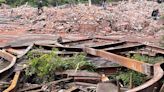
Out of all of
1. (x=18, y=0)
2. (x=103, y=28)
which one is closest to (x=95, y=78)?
(x=103, y=28)

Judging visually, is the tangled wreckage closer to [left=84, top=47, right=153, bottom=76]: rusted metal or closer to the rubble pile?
[left=84, top=47, right=153, bottom=76]: rusted metal

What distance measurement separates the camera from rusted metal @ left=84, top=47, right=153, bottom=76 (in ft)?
19.6

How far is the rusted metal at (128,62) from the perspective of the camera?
5.99m

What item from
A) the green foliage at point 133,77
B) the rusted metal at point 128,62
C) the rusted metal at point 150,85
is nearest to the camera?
the rusted metal at point 150,85

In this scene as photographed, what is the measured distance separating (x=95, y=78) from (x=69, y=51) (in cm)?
281

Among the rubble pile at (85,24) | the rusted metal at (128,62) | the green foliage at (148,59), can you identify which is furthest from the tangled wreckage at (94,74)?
the rubble pile at (85,24)

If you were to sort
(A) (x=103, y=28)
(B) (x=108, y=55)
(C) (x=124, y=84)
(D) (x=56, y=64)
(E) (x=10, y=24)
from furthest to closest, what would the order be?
(E) (x=10, y=24)
(A) (x=103, y=28)
(B) (x=108, y=55)
(D) (x=56, y=64)
(C) (x=124, y=84)

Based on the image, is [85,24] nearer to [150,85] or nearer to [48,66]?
[48,66]

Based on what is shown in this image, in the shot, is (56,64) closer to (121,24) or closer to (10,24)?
(121,24)

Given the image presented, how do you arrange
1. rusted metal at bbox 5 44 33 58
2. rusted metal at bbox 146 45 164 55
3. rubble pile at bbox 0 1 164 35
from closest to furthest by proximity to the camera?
1. rusted metal at bbox 146 45 164 55
2. rusted metal at bbox 5 44 33 58
3. rubble pile at bbox 0 1 164 35

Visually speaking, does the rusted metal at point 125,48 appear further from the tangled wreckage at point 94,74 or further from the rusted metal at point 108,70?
the rusted metal at point 108,70

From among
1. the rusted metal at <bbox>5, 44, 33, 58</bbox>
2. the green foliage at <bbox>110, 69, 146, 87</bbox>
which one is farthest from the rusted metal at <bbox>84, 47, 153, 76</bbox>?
the rusted metal at <bbox>5, 44, 33, 58</bbox>

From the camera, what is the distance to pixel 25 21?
857 inches

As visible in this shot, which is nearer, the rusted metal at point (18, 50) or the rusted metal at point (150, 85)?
the rusted metal at point (150, 85)
